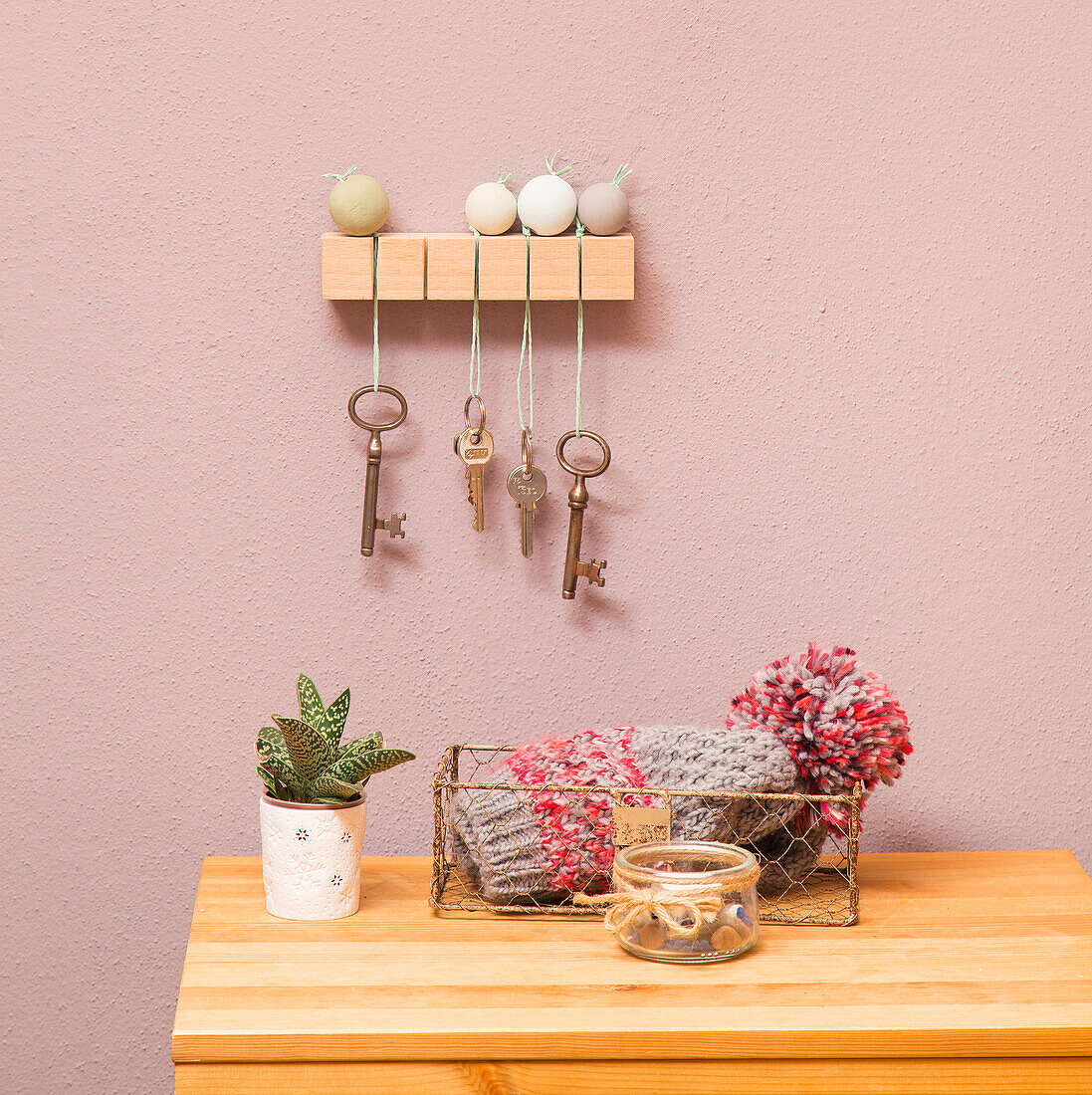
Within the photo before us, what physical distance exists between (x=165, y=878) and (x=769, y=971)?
630 mm

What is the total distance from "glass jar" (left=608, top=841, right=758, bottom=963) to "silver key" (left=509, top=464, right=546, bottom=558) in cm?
36

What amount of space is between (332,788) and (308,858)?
0.20 feet

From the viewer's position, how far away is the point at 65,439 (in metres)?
1.09

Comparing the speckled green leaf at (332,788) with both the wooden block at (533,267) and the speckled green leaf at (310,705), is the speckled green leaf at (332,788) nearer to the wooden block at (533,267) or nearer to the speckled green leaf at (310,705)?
the speckled green leaf at (310,705)

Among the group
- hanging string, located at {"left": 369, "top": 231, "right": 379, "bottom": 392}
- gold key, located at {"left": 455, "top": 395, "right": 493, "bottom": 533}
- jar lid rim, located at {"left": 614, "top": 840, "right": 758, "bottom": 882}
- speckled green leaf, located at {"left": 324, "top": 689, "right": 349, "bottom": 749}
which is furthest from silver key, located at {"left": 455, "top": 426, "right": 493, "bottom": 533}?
jar lid rim, located at {"left": 614, "top": 840, "right": 758, "bottom": 882}

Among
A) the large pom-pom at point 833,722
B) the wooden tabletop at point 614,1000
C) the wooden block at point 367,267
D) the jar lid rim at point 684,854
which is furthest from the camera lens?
the wooden block at point 367,267

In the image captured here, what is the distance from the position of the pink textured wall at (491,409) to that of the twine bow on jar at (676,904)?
0.31 metres

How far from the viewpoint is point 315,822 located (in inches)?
35.4


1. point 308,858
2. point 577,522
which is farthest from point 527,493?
point 308,858

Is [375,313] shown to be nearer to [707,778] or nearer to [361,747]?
[361,747]

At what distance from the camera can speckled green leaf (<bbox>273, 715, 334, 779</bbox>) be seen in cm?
88

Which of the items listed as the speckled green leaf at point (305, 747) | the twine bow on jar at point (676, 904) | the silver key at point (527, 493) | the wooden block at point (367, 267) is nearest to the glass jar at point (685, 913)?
the twine bow on jar at point (676, 904)

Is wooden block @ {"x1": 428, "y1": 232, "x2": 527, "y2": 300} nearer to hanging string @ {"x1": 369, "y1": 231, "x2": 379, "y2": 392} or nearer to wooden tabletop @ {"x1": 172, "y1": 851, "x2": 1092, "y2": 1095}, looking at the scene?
hanging string @ {"x1": 369, "y1": 231, "x2": 379, "y2": 392}

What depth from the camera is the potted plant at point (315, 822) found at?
0.90 metres
